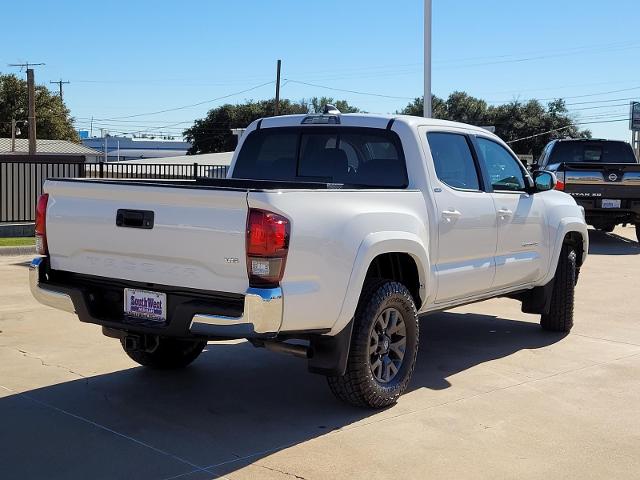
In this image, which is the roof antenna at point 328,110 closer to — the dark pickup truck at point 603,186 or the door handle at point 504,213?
the door handle at point 504,213

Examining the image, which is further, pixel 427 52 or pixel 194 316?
pixel 427 52

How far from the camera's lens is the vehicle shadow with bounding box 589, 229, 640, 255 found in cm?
1636

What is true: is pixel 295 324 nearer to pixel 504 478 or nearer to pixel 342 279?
pixel 342 279

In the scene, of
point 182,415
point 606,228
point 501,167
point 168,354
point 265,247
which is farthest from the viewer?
point 606,228

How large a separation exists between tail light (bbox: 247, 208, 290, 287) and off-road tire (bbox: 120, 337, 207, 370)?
1.92 m

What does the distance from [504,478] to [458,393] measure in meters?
1.63

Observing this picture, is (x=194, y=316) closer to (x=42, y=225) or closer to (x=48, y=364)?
(x=42, y=225)

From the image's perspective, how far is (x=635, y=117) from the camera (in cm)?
3978

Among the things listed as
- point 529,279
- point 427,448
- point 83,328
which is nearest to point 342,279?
point 427,448

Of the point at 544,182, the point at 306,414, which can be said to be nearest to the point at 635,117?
the point at 544,182

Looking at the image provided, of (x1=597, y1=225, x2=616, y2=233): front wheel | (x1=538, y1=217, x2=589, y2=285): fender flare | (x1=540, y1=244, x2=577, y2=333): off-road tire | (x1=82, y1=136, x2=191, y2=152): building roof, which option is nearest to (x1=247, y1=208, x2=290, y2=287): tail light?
(x1=538, y1=217, x2=589, y2=285): fender flare

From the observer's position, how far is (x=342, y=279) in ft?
16.9

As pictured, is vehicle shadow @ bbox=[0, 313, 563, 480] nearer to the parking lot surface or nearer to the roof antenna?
the parking lot surface

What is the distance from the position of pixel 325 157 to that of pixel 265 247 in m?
2.17
